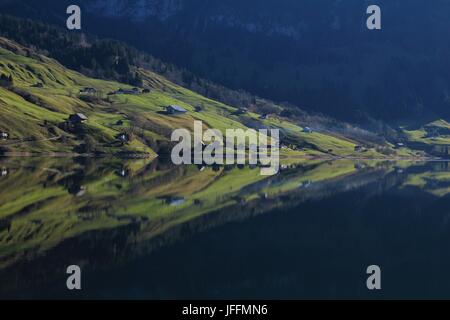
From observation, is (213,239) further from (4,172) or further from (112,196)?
(4,172)

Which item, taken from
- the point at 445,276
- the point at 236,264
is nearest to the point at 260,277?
the point at 236,264

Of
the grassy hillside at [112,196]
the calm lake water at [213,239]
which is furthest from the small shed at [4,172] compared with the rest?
the grassy hillside at [112,196]

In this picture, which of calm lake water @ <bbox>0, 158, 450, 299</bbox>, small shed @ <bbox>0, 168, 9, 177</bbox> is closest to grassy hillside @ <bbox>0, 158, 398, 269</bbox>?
calm lake water @ <bbox>0, 158, 450, 299</bbox>

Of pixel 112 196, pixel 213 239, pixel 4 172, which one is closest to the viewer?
pixel 213 239

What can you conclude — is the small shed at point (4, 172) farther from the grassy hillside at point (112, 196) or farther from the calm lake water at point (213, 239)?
the grassy hillside at point (112, 196)

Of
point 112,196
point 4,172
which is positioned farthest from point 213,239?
point 4,172

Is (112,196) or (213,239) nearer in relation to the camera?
(213,239)
